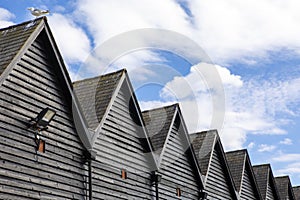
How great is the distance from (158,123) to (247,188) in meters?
10.9

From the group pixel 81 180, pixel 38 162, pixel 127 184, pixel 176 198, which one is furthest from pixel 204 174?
pixel 38 162

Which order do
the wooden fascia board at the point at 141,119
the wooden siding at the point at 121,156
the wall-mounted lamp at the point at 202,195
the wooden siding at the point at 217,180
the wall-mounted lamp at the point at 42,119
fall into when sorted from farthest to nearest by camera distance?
the wooden siding at the point at 217,180 < the wall-mounted lamp at the point at 202,195 < the wooden fascia board at the point at 141,119 < the wooden siding at the point at 121,156 < the wall-mounted lamp at the point at 42,119

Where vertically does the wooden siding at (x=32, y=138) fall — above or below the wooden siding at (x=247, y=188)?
below

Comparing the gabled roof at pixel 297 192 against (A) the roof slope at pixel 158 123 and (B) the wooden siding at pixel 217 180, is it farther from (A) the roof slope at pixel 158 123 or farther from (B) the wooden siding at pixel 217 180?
(A) the roof slope at pixel 158 123

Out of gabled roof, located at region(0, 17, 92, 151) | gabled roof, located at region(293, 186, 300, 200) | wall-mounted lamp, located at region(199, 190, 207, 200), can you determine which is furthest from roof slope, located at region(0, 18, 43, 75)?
gabled roof, located at region(293, 186, 300, 200)

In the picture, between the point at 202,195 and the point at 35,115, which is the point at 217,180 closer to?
the point at 202,195

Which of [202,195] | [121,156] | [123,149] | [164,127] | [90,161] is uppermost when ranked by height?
[164,127]

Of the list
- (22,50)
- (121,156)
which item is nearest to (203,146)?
(121,156)

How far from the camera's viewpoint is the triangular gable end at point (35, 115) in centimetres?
1431

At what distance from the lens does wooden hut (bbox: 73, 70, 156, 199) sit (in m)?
18.1

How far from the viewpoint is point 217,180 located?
27.6m

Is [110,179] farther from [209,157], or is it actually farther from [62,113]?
[209,157]

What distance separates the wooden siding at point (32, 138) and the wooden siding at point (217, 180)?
10.7 meters

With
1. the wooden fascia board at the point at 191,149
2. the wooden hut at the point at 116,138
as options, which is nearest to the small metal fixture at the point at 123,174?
the wooden hut at the point at 116,138
